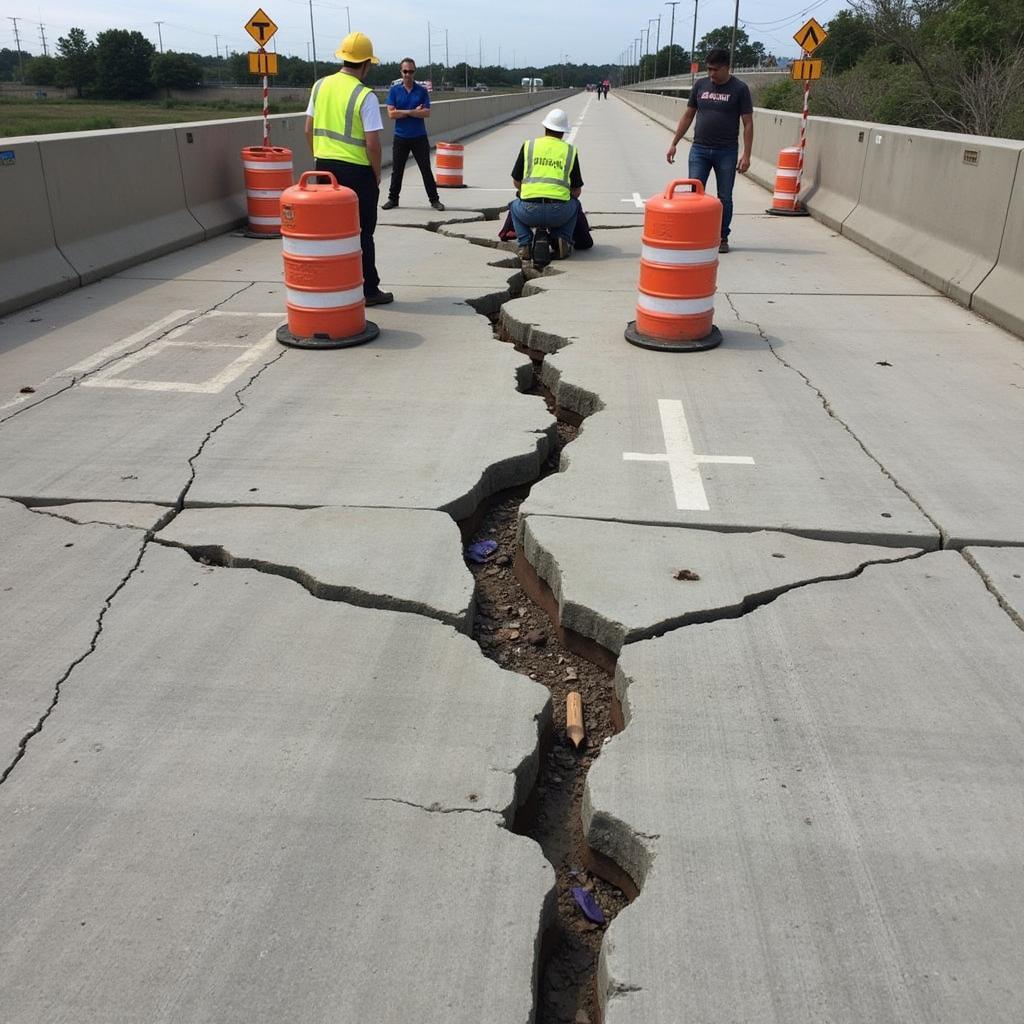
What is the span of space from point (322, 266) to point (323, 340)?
538 mm

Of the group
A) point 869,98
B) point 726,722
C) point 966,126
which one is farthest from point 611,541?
point 869,98

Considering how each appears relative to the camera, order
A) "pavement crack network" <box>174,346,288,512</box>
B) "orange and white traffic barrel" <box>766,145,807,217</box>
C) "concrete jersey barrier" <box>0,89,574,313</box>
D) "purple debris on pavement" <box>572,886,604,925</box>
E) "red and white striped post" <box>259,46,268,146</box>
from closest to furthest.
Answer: "purple debris on pavement" <box>572,886,604,925</box>, "pavement crack network" <box>174,346,288,512</box>, "concrete jersey barrier" <box>0,89,574,313</box>, "red and white striped post" <box>259,46,268,146</box>, "orange and white traffic barrel" <box>766,145,807,217</box>

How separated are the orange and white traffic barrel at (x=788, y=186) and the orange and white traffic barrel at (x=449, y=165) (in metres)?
5.23

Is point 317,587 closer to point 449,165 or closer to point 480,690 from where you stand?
point 480,690

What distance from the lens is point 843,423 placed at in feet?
18.8

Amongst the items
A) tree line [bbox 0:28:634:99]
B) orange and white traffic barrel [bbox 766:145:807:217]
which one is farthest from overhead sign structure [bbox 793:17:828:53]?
tree line [bbox 0:28:634:99]

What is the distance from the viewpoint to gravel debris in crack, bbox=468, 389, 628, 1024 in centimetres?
243

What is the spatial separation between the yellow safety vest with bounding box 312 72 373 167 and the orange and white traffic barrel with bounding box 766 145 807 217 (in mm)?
8430

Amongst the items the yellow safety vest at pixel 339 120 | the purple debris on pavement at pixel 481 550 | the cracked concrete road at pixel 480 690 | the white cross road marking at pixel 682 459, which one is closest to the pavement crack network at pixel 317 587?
the cracked concrete road at pixel 480 690

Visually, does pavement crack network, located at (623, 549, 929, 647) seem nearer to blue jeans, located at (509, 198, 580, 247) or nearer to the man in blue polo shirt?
blue jeans, located at (509, 198, 580, 247)

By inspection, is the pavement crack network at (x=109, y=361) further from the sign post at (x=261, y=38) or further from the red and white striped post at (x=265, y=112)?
the sign post at (x=261, y=38)

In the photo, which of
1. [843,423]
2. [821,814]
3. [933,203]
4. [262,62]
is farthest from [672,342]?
[262,62]

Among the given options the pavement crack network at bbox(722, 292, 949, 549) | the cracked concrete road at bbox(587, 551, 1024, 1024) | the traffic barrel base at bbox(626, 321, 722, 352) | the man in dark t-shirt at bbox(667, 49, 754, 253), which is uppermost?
the man in dark t-shirt at bbox(667, 49, 754, 253)

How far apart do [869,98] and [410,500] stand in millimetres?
23922
